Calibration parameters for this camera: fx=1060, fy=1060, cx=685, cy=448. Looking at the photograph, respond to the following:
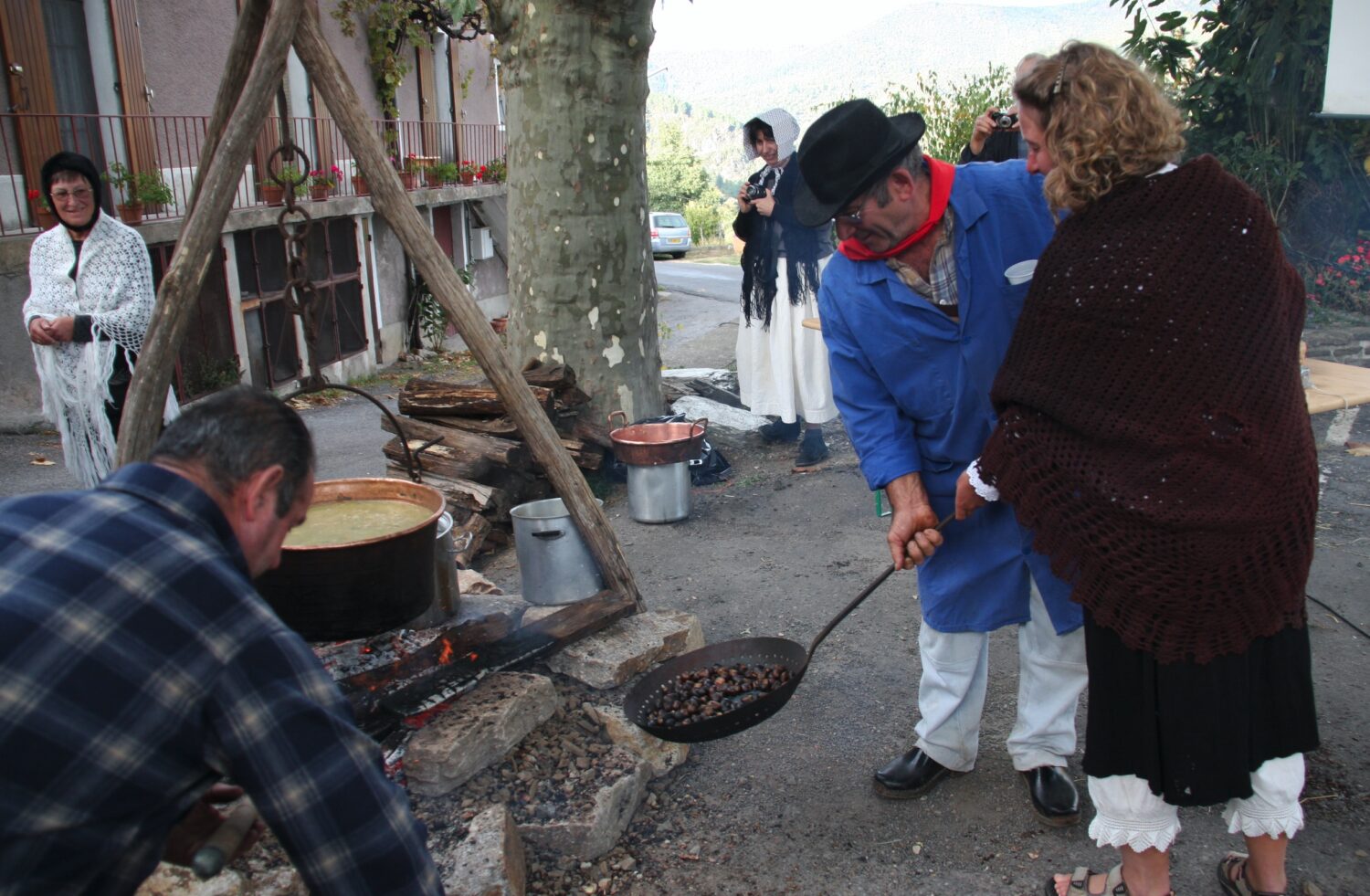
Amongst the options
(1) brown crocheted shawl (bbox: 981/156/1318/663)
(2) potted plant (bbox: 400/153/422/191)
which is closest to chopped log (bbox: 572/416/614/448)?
(1) brown crocheted shawl (bbox: 981/156/1318/663)

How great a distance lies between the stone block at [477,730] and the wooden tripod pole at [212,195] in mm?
1352

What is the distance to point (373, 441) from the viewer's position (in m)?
9.52

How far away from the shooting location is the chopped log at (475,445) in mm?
6105

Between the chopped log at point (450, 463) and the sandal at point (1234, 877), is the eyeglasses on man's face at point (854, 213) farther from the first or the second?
the chopped log at point (450, 463)

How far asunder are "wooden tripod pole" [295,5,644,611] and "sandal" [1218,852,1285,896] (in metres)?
2.15

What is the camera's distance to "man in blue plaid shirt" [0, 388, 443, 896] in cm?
148

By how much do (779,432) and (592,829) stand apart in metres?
5.20

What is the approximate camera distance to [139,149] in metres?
10.1

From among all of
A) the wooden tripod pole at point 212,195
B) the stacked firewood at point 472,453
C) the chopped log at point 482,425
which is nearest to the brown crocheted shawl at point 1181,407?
the wooden tripod pole at point 212,195

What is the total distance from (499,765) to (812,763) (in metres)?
1.08

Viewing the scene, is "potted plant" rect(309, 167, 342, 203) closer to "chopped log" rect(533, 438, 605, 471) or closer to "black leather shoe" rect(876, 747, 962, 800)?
"chopped log" rect(533, 438, 605, 471)

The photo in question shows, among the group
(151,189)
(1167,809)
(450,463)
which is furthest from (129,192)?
(1167,809)

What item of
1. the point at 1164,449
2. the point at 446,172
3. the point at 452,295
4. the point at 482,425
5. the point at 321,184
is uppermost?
the point at 446,172

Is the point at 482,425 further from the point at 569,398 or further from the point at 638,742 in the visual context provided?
the point at 638,742
